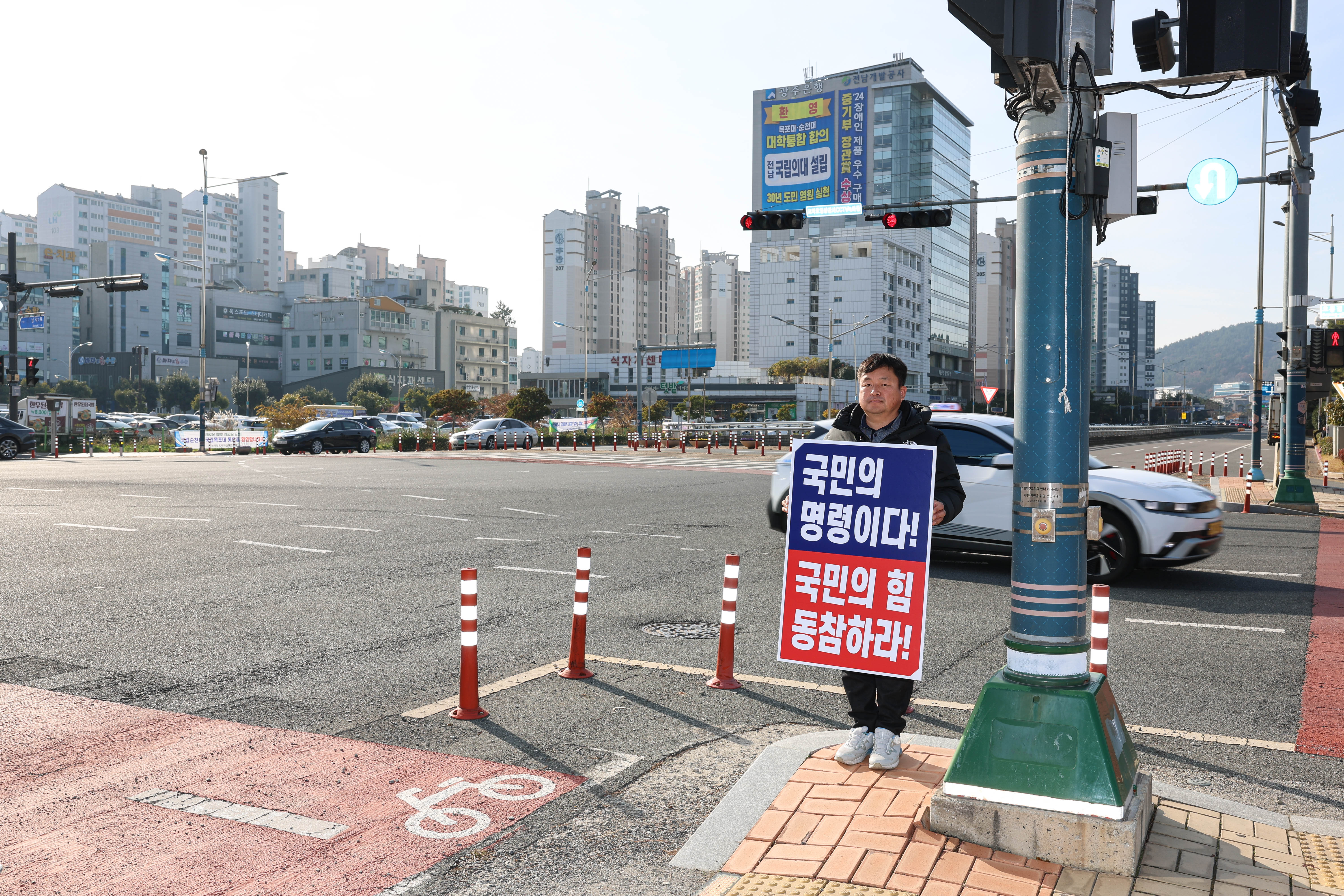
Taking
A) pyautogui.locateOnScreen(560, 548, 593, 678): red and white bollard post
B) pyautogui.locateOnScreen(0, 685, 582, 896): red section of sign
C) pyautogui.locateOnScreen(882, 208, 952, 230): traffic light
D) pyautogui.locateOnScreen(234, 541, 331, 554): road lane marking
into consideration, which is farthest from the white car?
pyautogui.locateOnScreen(882, 208, 952, 230): traffic light

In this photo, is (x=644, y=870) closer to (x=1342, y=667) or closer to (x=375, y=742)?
(x=375, y=742)

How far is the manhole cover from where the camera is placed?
774cm

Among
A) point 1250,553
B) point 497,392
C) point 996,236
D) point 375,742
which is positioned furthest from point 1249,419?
point 375,742

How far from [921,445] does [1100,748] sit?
56.6 inches

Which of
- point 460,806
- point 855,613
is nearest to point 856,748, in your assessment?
point 855,613

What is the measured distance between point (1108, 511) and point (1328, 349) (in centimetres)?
1077

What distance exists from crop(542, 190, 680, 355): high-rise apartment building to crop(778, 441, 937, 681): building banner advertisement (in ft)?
535

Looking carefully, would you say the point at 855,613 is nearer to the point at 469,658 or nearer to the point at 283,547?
the point at 469,658

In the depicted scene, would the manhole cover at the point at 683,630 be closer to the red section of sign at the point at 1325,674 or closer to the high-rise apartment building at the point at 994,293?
the red section of sign at the point at 1325,674

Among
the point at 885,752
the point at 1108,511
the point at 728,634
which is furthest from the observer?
the point at 1108,511

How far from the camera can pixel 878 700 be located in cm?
478

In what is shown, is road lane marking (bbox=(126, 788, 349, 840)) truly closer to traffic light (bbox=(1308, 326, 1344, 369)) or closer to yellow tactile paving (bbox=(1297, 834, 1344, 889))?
yellow tactile paving (bbox=(1297, 834, 1344, 889))

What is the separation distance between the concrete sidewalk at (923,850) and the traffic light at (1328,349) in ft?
53.9

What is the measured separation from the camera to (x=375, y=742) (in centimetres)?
515
